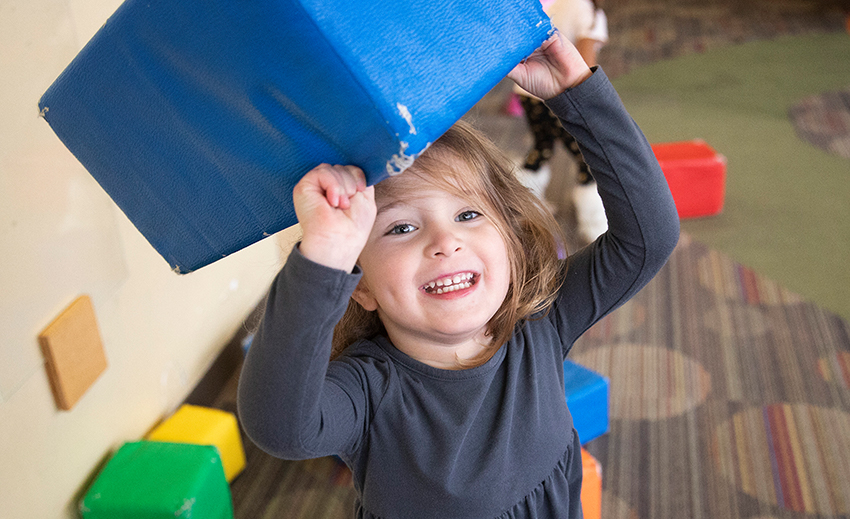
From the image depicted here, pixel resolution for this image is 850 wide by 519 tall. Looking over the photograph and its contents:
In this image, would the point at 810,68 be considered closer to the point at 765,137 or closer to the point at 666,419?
the point at 765,137

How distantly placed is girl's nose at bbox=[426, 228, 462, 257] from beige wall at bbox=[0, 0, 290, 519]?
0.67 metres

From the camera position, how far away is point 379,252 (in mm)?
770

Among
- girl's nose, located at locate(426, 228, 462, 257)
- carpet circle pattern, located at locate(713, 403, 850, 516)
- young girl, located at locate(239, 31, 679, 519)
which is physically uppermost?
girl's nose, located at locate(426, 228, 462, 257)

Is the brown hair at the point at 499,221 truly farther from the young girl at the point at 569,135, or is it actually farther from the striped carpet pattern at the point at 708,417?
the young girl at the point at 569,135

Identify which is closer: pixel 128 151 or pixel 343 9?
pixel 343 9

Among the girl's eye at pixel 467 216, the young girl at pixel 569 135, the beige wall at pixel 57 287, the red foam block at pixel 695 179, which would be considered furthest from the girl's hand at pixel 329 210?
the red foam block at pixel 695 179

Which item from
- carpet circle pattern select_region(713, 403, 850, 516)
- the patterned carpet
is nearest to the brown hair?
the patterned carpet

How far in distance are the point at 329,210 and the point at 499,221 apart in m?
0.30

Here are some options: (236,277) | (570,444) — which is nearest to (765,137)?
(236,277)

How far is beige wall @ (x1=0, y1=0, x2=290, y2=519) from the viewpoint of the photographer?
1.08 metres

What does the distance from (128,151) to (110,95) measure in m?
0.05

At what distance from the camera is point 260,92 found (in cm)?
55

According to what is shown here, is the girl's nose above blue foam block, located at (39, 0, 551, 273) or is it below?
below

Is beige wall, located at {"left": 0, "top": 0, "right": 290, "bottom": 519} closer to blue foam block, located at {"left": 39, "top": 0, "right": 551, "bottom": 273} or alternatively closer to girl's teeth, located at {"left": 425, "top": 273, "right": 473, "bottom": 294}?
blue foam block, located at {"left": 39, "top": 0, "right": 551, "bottom": 273}
